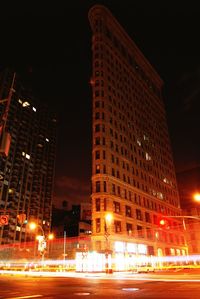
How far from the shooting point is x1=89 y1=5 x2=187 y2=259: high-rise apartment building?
60672 mm

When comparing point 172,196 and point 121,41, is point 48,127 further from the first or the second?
point 172,196

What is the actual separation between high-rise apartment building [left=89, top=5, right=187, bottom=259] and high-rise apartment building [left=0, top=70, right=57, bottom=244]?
150 ft

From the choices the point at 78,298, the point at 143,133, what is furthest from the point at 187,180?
the point at 78,298

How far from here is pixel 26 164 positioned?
123375mm

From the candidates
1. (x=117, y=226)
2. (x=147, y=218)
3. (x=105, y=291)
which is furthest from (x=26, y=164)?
(x=105, y=291)

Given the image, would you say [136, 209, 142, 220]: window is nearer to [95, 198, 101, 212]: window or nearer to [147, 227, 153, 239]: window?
[147, 227, 153, 239]: window

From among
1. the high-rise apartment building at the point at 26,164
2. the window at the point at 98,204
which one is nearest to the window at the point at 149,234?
the window at the point at 98,204

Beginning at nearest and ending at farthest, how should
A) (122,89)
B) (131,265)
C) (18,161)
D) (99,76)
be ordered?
1. (131,265)
2. (99,76)
3. (122,89)
4. (18,161)

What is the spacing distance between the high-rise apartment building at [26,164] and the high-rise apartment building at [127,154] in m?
45.6

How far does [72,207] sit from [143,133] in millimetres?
59382

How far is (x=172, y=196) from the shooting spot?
305 feet

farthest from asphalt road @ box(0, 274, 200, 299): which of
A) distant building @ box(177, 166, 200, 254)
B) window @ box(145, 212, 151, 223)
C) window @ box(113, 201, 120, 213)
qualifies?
distant building @ box(177, 166, 200, 254)

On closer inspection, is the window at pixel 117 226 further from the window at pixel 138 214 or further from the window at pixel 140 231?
the window at pixel 138 214

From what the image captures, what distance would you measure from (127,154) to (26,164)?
65.4 metres
